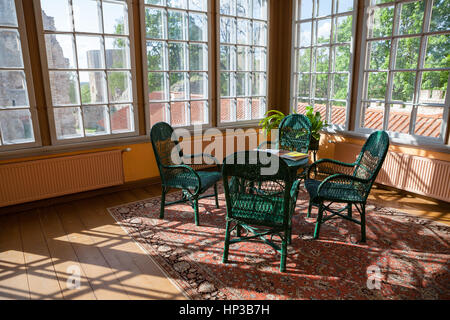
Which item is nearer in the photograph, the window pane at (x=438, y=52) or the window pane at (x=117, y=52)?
the window pane at (x=438, y=52)

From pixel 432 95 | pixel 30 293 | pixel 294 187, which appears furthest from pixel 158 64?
pixel 432 95

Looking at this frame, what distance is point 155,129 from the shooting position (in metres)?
3.53

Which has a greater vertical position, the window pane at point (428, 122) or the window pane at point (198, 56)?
the window pane at point (198, 56)

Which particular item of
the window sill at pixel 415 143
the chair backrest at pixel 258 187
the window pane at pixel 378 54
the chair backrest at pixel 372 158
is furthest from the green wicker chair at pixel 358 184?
the window pane at pixel 378 54

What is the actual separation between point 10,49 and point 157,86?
5.73 ft

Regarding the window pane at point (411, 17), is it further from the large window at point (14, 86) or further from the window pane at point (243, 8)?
the large window at point (14, 86)

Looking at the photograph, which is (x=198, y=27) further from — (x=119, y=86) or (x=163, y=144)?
(x=163, y=144)

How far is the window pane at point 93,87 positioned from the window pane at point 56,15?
0.55 metres

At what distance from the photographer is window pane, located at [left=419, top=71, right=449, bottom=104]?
385 cm

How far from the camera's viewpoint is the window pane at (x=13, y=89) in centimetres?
353

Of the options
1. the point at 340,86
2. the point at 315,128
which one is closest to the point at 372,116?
the point at 340,86
